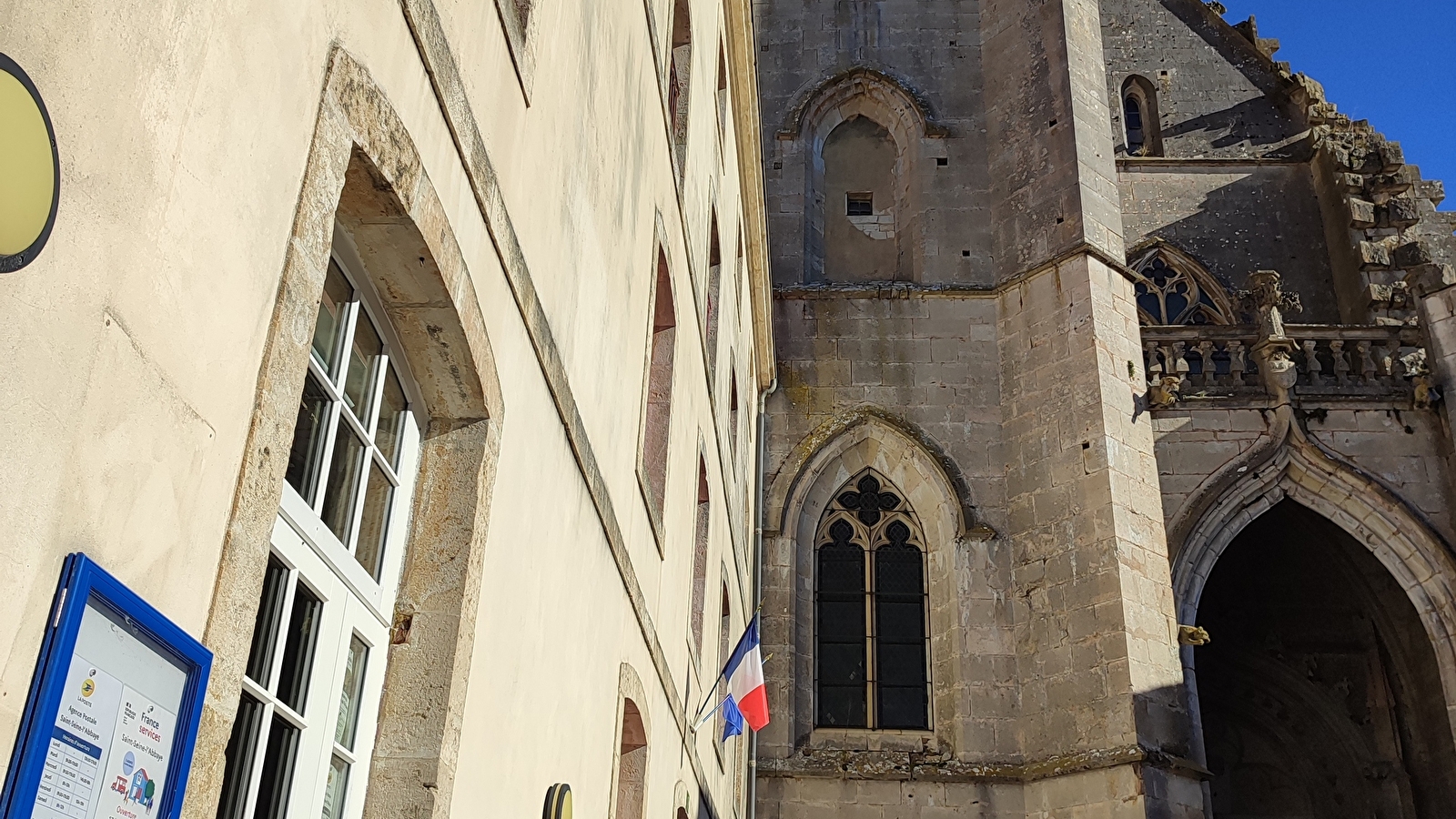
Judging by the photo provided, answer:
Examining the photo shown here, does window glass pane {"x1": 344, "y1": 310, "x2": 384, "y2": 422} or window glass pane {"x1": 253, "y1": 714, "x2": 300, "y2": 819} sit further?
window glass pane {"x1": 344, "y1": 310, "x2": 384, "y2": 422}

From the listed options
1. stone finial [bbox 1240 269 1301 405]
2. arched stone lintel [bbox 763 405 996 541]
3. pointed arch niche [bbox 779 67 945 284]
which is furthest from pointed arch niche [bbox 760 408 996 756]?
stone finial [bbox 1240 269 1301 405]

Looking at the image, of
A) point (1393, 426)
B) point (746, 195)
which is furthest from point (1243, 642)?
point (746, 195)

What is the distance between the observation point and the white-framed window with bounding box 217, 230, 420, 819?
8.36 ft

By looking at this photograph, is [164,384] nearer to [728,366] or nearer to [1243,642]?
[728,366]

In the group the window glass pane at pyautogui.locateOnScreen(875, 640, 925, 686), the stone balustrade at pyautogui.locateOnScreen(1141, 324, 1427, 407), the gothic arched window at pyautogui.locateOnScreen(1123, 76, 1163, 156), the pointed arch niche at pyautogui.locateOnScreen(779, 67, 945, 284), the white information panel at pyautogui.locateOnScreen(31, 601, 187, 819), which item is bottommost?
the white information panel at pyautogui.locateOnScreen(31, 601, 187, 819)

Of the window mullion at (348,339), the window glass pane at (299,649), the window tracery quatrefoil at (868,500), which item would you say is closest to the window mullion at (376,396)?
the window mullion at (348,339)

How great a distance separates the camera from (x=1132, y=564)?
1075 centimetres

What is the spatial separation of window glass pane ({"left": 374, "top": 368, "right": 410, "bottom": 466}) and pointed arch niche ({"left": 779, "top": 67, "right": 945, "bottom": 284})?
10414mm

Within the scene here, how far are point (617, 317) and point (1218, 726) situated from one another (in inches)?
453

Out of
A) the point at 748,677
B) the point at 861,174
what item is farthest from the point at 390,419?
the point at 861,174

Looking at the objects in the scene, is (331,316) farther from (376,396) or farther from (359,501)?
→ (359,501)

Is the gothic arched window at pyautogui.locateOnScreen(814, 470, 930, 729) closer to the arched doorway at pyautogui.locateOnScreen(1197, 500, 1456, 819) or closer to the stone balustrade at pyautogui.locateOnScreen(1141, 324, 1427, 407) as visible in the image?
the stone balustrade at pyautogui.locateOnScreen(1141, 324, 1427, 407)

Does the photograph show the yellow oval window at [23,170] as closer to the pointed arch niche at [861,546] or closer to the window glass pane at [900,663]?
the pointed arch niche at [861,546]

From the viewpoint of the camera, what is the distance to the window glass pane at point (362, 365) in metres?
2.97
